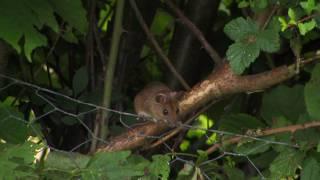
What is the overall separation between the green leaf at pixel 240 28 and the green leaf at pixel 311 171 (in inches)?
16.2

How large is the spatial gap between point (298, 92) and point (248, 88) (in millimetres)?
342

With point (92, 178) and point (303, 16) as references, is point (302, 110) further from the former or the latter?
point (92, 178)

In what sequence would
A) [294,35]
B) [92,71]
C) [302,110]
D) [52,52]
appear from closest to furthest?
[294,35], [302,110], [92,71], [52,52]

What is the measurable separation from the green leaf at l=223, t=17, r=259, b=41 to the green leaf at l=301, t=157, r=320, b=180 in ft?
1.35

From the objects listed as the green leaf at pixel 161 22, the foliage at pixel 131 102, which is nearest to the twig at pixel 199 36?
the foliage at pixel 131 102

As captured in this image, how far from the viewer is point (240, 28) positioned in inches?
72.7

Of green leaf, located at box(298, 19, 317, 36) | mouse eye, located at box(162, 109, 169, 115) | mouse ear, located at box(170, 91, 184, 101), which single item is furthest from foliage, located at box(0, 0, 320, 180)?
mouse eye, located at box(162, 109, 169, 115)

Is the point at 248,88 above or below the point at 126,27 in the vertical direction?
below

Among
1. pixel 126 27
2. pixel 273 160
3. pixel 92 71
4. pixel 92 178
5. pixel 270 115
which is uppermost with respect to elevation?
pixel 126 27

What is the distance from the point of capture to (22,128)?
2090 millimetres

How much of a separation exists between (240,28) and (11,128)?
30.2 inches

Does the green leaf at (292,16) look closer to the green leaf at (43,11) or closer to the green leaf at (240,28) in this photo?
the green leaf at (240,28)

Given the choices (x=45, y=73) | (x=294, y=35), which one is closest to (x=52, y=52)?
(x=45, y=73)

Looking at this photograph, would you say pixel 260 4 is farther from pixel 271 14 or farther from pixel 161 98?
pixel 161 98
